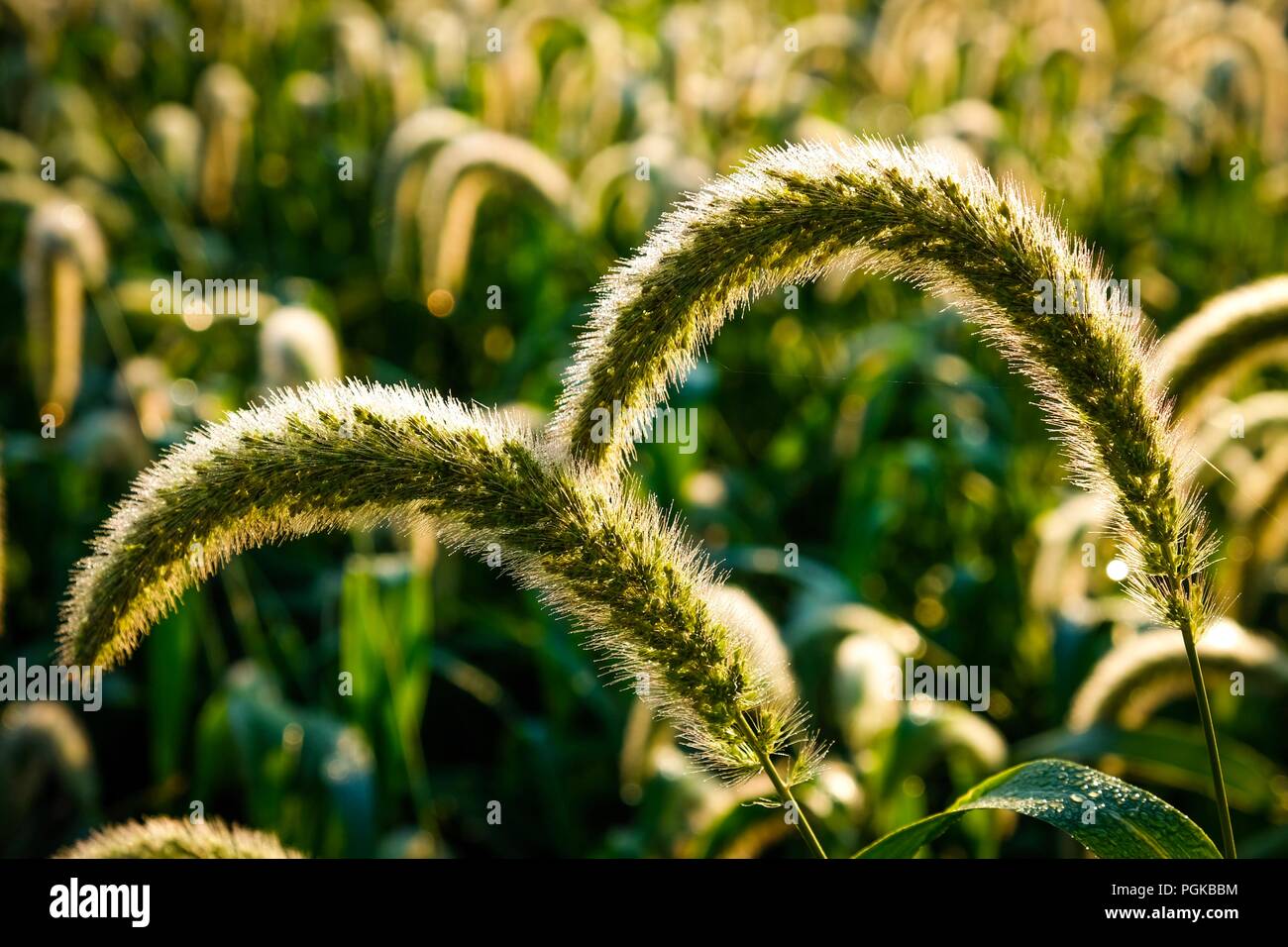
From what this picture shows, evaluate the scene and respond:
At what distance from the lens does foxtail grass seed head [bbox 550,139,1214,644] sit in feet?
4.97

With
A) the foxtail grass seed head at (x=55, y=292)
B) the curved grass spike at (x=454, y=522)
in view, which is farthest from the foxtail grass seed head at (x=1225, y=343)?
the foxtail grass seed head at (x=55, y=292)

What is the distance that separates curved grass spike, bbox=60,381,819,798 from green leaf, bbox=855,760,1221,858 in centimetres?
33

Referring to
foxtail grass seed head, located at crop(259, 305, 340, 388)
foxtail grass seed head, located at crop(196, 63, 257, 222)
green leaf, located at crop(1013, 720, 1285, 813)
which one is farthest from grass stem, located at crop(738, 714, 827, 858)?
foxtail grass seed head, located at crop(196, 63, 257, 222)

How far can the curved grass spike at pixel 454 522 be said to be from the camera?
1517 mm

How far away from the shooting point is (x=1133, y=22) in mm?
10711

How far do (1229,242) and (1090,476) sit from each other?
18.9 feet

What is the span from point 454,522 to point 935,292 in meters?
0.75

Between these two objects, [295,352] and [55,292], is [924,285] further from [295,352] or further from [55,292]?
[55,292]

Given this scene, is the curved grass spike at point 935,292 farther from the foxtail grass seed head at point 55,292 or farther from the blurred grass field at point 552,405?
the foxtail grass seed head at point 55,292

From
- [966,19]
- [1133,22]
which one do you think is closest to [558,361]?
[966,19]

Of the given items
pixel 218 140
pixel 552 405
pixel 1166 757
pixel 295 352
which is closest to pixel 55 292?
pixel 295 352

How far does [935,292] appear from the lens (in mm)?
1611

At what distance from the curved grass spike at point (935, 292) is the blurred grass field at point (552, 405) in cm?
113
